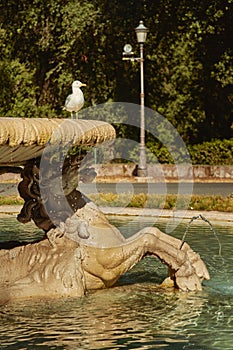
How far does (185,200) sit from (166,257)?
344 inches

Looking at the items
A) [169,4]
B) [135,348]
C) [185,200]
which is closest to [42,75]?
[169,4]

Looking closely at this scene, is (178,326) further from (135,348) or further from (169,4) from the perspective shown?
(169,4)

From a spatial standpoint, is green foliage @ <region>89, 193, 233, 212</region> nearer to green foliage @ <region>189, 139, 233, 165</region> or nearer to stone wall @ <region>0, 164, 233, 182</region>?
A: stone wall @ <region>0, 164, 233, 182</region>

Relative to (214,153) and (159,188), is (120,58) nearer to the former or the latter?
(214,153)

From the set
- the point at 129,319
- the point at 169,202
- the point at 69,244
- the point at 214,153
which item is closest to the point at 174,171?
the point at 214,153

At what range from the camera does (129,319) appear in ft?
24.8

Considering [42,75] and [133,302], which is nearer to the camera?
[133,302]

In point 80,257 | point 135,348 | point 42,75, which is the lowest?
point 135,348

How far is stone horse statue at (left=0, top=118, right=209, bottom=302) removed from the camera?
8.33m

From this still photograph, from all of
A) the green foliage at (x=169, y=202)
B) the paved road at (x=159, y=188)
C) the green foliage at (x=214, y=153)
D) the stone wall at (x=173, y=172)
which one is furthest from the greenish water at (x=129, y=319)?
the green foliage at (x=214, y=153)

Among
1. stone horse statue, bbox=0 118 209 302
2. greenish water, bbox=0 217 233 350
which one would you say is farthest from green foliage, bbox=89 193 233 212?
stone horse statue, bbox=0 118 209 302

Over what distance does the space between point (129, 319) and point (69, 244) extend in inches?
55.2

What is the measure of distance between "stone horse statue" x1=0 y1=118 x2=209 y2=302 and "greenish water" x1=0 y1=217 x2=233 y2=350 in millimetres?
203

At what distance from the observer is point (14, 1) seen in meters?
32.1
